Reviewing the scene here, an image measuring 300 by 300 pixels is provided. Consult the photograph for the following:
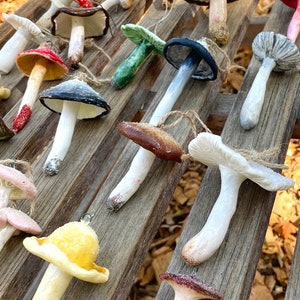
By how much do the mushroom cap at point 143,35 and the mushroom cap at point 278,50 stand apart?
372mm

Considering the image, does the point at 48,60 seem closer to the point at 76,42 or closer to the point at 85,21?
the point at 76,42

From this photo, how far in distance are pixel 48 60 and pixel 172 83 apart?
0.54 meters

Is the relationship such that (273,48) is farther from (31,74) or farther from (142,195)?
(31,74)

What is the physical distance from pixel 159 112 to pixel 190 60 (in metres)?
0.24

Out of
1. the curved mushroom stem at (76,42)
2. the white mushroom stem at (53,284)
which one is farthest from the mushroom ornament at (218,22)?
the white mushroom stem at (53,284)

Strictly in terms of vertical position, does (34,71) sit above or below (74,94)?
below

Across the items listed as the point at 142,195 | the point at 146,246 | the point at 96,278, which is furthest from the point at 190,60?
the point at 96,278

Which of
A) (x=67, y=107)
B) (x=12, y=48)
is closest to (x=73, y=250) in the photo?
(x=67, y=107)

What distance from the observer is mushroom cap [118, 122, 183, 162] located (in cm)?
151

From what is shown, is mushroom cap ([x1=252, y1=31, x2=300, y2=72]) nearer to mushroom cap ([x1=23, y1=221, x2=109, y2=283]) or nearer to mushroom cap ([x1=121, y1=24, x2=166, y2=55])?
mushroom cap ([x1=121, y1=24, x2=166, y2=55])

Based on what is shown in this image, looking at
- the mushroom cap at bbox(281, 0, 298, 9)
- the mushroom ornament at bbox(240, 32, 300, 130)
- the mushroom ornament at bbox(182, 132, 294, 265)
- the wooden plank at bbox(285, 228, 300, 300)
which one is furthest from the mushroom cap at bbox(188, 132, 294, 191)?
the mushroom cap at bbox(281, 0, 298, 9)

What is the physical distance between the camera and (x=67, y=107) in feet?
5.97

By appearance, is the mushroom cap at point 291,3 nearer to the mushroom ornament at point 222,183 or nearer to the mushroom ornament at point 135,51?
the mushroom ornament at point 135,51

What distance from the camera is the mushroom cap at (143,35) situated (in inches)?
79.7
